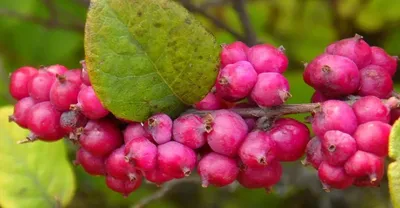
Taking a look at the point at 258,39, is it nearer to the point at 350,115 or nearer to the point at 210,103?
the point at 210,103

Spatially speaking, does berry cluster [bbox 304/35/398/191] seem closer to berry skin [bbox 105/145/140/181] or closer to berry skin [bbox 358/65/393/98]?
berry skin [bbox 358/65/393/98]

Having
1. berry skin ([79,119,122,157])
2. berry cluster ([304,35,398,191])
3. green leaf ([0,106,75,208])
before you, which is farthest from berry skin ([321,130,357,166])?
green leaf ([0,106,75,208])

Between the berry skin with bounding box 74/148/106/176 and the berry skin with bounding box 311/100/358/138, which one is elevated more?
the berry skin with bounding box 311/100/358/138

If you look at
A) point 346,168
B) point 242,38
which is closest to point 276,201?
point 242,38

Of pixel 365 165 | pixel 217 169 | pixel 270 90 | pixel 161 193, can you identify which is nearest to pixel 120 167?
pixel 217 169

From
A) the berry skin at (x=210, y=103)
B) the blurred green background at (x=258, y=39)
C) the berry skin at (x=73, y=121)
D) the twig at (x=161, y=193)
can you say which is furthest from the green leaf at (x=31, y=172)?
the berry skin at (x=210, y=103)

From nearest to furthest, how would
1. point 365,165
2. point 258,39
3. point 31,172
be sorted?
point 365,165 < point 31,172 < point 258,39

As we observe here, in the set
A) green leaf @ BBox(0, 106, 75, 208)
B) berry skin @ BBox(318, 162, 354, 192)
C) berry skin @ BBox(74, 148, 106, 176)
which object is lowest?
green leaf @ BBox(0, 106, 75, 208)
